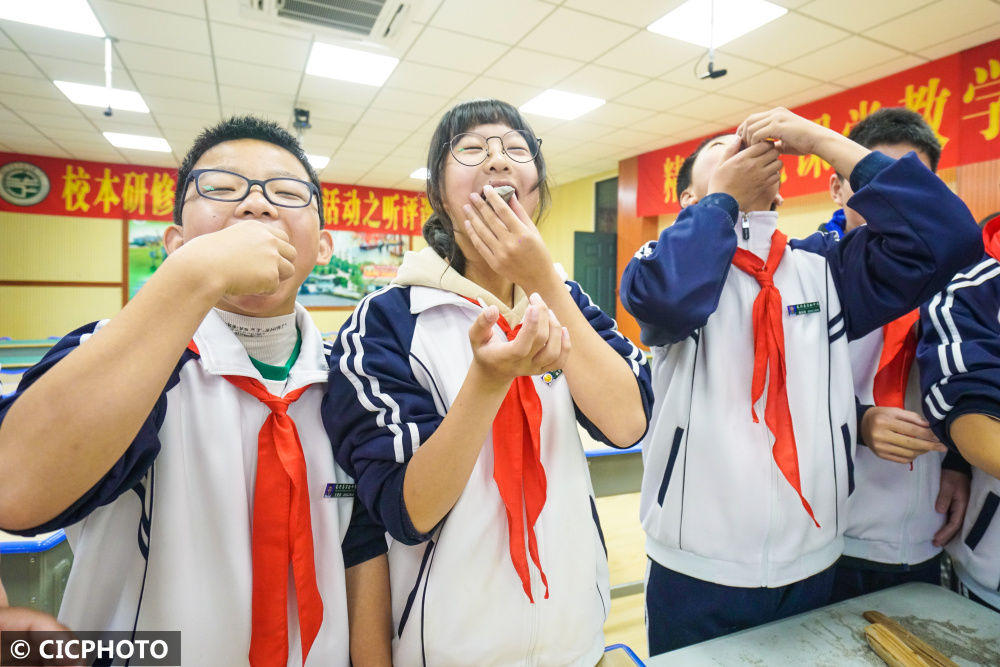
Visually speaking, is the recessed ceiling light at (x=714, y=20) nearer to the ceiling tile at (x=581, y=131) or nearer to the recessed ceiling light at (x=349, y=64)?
the ceiling tile at (x=581, y=131)

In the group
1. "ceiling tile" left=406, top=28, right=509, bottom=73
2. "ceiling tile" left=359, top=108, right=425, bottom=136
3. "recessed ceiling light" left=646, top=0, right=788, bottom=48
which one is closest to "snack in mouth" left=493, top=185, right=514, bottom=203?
"recessed ceiling light" left=646, top=0, right=788, bottom=48

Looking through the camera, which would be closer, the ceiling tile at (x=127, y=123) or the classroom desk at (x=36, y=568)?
the classroom desk at (x=36, y=568)

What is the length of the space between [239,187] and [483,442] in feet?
1.83

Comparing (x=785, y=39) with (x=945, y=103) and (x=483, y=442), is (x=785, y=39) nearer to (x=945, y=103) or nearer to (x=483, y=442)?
(x=945, y=103)

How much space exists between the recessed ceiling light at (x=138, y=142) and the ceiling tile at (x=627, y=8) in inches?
215

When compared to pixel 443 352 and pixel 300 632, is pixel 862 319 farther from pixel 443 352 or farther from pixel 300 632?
pixel 300 632

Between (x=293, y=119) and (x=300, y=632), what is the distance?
5602mm

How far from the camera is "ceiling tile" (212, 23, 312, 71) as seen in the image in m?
3.68

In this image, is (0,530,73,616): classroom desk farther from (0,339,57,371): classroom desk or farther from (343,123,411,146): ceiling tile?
(343,123,411,146): ceiling tile

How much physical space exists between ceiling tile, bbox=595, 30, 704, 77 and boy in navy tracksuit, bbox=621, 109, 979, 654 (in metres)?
3.13

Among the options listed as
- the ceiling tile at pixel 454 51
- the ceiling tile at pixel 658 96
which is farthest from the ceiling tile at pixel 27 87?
→ the ceiling tile at pixel 658 96

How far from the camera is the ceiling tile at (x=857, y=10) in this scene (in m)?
3.19

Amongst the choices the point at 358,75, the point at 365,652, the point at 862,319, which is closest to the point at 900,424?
the point at 862,319

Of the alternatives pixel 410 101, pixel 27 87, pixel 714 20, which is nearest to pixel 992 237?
pixel 714 20
